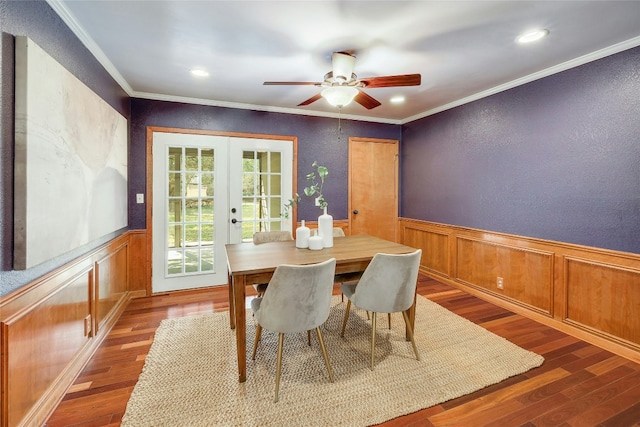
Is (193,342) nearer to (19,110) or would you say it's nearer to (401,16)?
(19,110)

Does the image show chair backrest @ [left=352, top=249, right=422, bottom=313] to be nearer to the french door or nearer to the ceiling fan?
the ceiling fan

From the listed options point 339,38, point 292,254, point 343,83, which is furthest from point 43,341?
point 339,38

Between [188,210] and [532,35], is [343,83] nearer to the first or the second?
[532,35]

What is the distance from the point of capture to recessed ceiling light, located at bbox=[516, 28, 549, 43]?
2.18m

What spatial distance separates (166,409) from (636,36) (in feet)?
13.5

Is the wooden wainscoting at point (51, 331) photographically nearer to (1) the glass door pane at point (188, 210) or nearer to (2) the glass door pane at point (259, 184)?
(1) the glass door pane at point (188, 210)

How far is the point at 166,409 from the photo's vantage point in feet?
5.82

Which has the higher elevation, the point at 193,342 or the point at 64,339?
the point at 64,339

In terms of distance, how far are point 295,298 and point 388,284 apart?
27.4 inches

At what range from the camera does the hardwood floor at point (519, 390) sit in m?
1.71

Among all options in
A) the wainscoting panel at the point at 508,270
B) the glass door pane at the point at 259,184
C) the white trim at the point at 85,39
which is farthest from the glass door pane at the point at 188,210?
the wainscoting panel at the point at 508,270

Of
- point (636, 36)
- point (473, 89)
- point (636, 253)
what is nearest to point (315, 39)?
point (473, 89)

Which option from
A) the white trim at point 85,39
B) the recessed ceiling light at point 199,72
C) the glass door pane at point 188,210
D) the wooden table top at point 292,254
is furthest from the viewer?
the glass door pane at point 188,210

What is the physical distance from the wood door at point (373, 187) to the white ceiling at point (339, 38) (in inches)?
59.0
